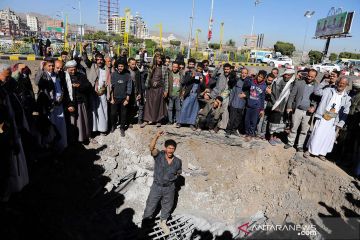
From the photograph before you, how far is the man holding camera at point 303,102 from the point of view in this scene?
551 cm

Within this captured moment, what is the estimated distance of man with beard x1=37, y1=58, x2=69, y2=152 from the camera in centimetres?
470

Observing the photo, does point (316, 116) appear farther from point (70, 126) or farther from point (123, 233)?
point (70, 126)

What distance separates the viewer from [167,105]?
6930 mm

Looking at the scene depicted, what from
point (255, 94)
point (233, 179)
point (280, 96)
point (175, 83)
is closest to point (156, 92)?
point (175, 83)

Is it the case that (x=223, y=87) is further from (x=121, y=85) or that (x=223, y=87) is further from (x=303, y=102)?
(x=121, y=85)

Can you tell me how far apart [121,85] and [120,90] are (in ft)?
0.37

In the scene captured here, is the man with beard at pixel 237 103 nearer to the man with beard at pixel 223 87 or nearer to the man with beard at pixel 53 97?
the man with beard at pixel 223 87

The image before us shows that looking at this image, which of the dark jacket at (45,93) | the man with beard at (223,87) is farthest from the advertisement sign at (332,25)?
the dark jacket at (45,93)

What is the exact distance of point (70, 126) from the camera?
5.52m

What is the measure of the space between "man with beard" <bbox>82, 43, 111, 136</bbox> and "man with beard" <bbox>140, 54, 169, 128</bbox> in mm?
1019

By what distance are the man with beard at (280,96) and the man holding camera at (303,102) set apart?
0.38ft

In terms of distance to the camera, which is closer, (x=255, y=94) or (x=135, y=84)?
(x=255, y=94)

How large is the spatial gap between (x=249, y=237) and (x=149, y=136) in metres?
3.20

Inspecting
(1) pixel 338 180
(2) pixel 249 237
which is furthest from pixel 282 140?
(2) pixel 249 237
